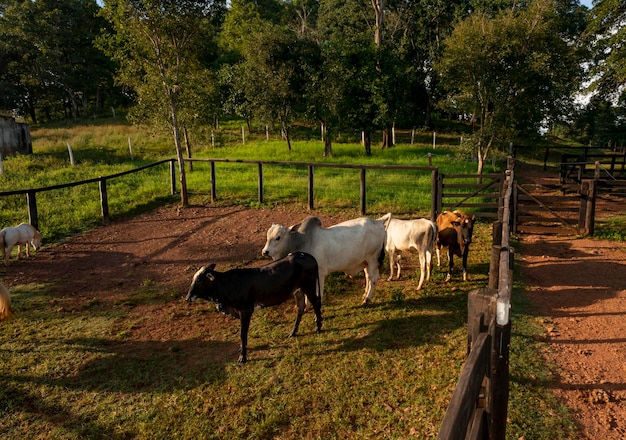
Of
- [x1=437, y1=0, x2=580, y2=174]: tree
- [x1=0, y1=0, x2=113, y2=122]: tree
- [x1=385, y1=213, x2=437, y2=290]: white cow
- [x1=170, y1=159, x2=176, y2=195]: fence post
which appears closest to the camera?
[x1=385, y1=213, x2=437, y2=290]: white cow

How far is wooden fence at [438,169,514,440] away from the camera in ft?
7.34

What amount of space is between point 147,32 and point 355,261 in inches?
405

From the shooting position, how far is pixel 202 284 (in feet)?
18.6

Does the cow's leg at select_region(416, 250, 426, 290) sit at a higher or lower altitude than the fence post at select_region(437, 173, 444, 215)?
lower

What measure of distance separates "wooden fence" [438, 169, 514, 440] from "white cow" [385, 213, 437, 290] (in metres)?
4.34

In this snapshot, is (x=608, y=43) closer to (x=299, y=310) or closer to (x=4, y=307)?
(x=299, y=310)

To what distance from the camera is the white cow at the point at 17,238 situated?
9281 millimetres

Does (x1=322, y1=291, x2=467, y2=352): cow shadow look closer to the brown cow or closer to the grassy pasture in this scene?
the grassy pasture

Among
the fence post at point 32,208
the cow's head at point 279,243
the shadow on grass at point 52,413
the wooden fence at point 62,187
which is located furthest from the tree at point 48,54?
the shadow on grass at point 52,413

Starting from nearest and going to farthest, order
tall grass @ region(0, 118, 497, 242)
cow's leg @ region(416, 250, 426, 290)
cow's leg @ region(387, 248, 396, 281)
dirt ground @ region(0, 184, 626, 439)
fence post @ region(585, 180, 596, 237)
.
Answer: dirt ground @ region(0, 184, 626, 439), cow's leg @ region(416, 250, 426, 290), cow's leg @ region(387, 248, 396, 281), fence post @ region(585, 180, 596, 237), tall grass @ region(0, 118, 497, 242)

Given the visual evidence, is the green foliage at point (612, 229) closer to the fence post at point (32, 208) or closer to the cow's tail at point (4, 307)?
the cow's tail at point (4, 307)

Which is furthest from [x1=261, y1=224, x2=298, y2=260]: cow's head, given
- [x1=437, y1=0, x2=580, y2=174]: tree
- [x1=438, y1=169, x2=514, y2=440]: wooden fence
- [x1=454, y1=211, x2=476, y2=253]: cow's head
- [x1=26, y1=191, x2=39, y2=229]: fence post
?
[x1=437, y1=0, x2=580, y2=174]: tree

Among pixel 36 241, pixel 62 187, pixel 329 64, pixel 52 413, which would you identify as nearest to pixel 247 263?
pixel 52 413

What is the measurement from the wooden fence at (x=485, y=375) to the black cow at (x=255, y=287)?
3110 mm
